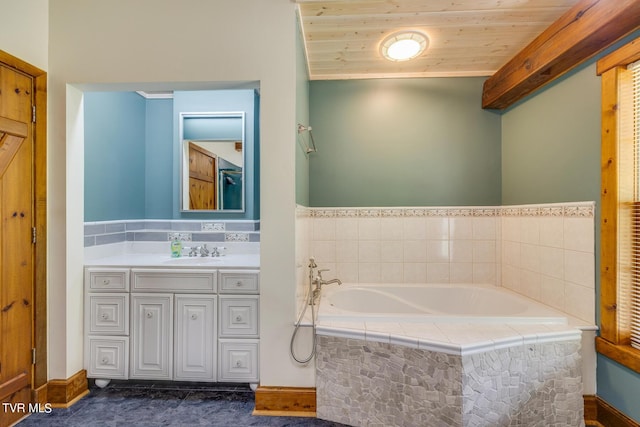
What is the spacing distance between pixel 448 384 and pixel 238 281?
1.34 metres

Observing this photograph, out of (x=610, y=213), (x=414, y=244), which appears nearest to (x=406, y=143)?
(x=414, y=244)

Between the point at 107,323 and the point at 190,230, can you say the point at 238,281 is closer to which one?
the point at 107,323

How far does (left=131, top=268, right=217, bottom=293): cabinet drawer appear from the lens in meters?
2.03

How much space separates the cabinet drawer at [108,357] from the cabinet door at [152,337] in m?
0.06

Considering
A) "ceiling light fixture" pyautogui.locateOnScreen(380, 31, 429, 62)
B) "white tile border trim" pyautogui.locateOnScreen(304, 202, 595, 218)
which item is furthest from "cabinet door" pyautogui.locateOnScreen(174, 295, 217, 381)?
"ceiling light fixture" pyautogui.locateOnScreen(380, 31, 429, 62)

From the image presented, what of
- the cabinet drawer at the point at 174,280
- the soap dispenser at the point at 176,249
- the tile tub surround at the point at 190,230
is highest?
the tile tub surround at the point at 190,230

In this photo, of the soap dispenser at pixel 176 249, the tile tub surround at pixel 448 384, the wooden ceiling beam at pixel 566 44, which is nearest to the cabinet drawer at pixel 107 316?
the soap dispenser at pixel 176 249

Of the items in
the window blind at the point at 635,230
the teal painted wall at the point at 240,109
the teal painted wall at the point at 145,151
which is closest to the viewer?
the window blind at the point at 635,230

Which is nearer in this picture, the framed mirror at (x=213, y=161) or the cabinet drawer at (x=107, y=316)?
the cabinet drawer at (x=107, y=316)

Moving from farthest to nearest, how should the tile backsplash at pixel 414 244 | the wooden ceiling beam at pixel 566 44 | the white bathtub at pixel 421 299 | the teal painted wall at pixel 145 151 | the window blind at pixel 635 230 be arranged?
the tile backsplash at pixel 414 244 < the teal painted wall at pixel 145 151 < the white bathtub at pixel 421 299 < the window blind at pixel 635 230 < the wooden ceiling beam at pixel 566 44

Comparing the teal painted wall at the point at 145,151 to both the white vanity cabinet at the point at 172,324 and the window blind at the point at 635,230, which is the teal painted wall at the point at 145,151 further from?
the window blind at the point at 635,230

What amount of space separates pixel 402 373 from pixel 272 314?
0.80 meters

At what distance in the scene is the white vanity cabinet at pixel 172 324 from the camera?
1994 millimetres

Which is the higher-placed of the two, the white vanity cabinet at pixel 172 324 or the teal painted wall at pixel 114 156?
the teal painted wall at pixel 114 156
